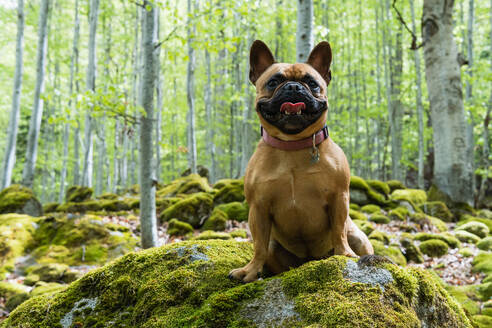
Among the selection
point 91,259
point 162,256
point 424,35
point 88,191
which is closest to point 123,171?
point 88,191

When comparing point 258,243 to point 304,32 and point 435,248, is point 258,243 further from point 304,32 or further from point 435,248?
point 435,248

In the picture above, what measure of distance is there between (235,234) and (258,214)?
5.11 meters

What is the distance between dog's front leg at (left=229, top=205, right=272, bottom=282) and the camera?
2217 millimetres

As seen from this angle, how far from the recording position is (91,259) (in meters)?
6.91

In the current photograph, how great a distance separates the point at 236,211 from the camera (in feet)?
30.1

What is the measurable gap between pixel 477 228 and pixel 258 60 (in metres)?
8.12

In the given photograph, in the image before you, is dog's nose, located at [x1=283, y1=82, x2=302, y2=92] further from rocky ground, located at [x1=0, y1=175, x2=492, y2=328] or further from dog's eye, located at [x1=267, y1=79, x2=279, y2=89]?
rocky ground, located at [x1=0, y1=175, x2=492, y2=328]

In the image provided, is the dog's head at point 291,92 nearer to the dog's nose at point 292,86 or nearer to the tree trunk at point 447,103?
the dog's nose at point 292,86

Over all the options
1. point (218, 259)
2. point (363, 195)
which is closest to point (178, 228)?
point (363, 195)

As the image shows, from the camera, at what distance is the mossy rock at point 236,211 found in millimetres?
9055

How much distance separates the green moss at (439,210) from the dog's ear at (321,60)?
8.63 meters

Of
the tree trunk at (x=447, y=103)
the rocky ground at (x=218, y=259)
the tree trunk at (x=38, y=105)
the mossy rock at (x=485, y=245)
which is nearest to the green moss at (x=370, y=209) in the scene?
the rocky ground at (x=218, y=259)

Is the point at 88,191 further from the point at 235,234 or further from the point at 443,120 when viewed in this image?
the point at 443,120

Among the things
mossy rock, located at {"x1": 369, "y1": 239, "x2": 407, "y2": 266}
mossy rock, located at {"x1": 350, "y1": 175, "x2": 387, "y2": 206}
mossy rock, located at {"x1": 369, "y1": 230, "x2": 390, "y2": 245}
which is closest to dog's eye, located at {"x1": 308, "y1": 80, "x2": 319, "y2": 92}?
mossy rock, located at {"x1": 369, "y1": 239, "x2": 407, "y2": 266}
